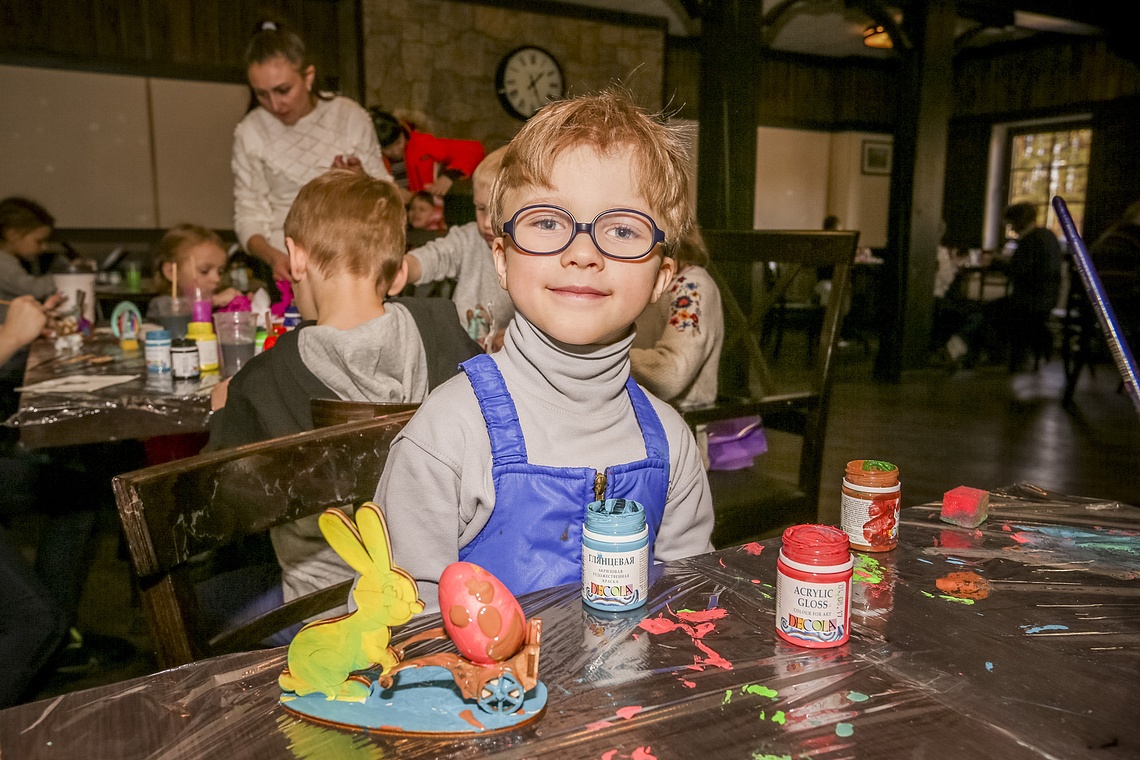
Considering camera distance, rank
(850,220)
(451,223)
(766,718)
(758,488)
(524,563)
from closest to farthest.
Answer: (766,718) → (524,563) → (758,488) → (451,223) → (850,220)

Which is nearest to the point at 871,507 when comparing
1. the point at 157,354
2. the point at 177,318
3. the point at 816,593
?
the point at 816,593

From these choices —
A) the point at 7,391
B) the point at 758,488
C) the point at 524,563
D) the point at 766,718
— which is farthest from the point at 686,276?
the point at 7,391

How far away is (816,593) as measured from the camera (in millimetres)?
733

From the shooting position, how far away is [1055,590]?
34.3 inches

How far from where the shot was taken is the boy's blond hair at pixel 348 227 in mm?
1677

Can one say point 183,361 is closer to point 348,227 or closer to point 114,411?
point 114,411

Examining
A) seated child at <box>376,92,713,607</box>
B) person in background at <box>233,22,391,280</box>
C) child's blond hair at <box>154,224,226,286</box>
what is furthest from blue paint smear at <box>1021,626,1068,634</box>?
child's blond hair at <box>154,224,226,286</box>

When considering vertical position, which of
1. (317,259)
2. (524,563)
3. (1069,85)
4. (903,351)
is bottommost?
(903,351)

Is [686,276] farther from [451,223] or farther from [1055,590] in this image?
[451,223]

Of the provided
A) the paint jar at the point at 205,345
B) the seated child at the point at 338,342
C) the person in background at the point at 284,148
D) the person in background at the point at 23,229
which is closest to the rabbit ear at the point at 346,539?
the seated child at the point at 338,342

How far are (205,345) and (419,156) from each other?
2.04 metres

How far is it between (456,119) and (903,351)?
168 inches

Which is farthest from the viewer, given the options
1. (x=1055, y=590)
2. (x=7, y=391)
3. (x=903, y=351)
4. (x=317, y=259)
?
(x=903, y=351)

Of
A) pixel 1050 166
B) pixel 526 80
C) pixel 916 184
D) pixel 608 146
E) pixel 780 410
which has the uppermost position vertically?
pixel 526 80
